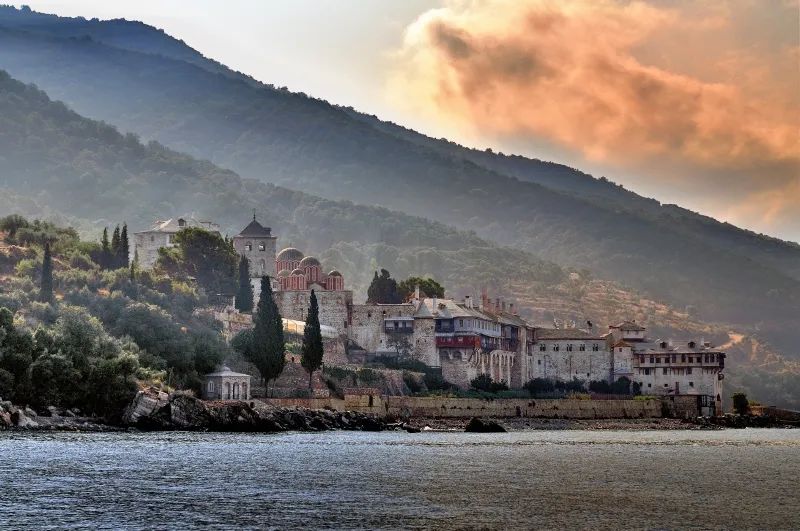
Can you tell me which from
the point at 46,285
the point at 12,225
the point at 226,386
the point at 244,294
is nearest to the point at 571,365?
the point at 244,294

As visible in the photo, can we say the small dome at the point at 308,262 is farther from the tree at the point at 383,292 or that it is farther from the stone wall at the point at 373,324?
the stone wall at the point at 373,324

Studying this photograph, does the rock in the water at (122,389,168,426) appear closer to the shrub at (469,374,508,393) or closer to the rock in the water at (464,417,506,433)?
the rock in the water at (464,417,506,433)

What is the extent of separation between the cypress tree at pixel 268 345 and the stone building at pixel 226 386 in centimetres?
194

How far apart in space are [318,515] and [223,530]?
15.3 feet

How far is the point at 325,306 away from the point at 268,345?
30634 mm

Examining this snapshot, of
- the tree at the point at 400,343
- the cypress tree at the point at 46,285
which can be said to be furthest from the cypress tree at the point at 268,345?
the tree at the point at 400,343

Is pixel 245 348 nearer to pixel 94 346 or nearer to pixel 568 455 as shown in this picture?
pixel 94 346

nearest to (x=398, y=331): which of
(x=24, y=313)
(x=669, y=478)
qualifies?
(x=24, y=313)

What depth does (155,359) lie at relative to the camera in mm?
97000

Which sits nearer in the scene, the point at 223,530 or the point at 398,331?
the point at 223,530

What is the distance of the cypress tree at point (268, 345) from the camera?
100188 millimetres

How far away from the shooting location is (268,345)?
3947 inches

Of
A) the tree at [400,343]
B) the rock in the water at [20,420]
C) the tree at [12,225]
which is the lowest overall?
the rock in the water at [20,420]

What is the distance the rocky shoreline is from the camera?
83125mm
